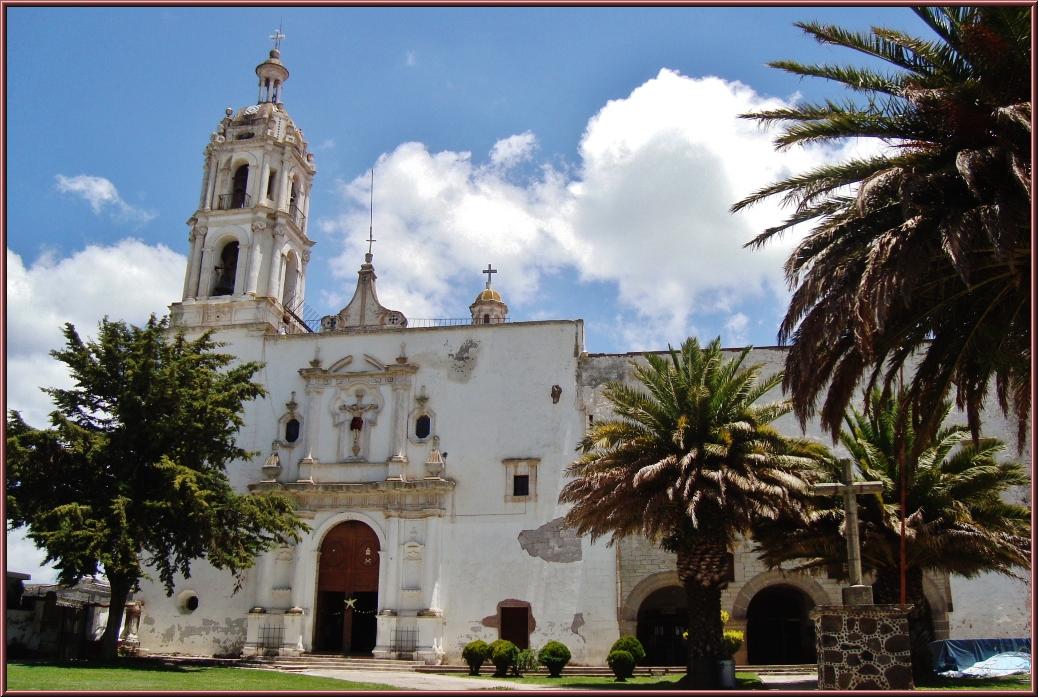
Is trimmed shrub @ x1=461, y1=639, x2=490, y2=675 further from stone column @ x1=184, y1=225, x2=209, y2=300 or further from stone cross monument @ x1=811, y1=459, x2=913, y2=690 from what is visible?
stone column @ x1=184, y1=225, x2=209, y2=300

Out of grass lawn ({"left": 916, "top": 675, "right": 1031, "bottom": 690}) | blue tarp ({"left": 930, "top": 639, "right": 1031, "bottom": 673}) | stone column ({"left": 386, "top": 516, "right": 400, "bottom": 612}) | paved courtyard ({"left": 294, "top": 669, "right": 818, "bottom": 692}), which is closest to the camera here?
grass lawn ({"left": 916, "top": 675, "right": 1031, "bottom": 690})

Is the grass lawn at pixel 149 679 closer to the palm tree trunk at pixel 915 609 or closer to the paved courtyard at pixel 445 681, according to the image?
the paved courtyard at pixel 445 681

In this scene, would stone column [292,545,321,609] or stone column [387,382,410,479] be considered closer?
stone column [292,545,321,609]

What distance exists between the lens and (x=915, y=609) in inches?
802

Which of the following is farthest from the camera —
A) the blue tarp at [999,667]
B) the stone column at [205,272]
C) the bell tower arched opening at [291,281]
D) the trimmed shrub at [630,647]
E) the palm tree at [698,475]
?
the bell tower arched opening at [291,281]

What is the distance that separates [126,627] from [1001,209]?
28599 mm

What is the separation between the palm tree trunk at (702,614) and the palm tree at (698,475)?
0.02m

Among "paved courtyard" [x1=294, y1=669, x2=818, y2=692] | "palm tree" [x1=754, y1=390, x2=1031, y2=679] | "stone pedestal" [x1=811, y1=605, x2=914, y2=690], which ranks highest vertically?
"palm tree" [x1=754, y1=390, x2=1031, y2=679]

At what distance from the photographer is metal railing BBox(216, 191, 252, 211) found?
116 feet

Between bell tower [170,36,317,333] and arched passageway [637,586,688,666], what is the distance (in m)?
16.0

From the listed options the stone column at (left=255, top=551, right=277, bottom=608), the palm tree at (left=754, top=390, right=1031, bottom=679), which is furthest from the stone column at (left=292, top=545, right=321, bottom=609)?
the palm tree at (left=754, top=390, right=1031, bottom=679)

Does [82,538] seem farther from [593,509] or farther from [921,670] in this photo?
[921,670]

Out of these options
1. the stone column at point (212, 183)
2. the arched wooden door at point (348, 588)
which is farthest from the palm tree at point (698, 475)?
the stone column at point (212, 183)

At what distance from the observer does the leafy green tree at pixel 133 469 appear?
22500 millimetres
